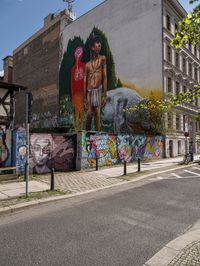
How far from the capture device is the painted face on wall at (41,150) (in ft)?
44.8

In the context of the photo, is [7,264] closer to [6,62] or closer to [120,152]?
[120,152]

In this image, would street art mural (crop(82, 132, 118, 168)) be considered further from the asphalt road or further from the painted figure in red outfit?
the painted figure in red outfit

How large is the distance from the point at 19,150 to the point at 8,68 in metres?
46.5

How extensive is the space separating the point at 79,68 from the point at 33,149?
23147mm

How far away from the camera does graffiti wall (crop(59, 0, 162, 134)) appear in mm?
26938

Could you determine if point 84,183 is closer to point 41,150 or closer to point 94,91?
point 41,150

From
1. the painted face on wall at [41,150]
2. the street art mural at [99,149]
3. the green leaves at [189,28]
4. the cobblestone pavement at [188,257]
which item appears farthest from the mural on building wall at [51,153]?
the green leaves at [189,28]

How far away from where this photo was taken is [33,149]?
44.5 ft

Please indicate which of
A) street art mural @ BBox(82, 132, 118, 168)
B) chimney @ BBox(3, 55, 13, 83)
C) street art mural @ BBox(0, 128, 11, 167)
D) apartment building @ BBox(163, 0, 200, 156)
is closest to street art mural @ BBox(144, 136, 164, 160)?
apartment building @ BBox(163, 0, 200, 156)

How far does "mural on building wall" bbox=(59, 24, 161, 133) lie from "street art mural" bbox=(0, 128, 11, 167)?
15.6m

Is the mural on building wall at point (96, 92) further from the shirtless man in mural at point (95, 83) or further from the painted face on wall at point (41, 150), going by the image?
the painted face on wall at point (41, 150)

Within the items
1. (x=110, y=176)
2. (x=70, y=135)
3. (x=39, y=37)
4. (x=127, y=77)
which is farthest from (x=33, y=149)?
(x=39, y=37)

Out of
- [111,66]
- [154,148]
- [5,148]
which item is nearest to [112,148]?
[154,148]

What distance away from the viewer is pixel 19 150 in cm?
1270
